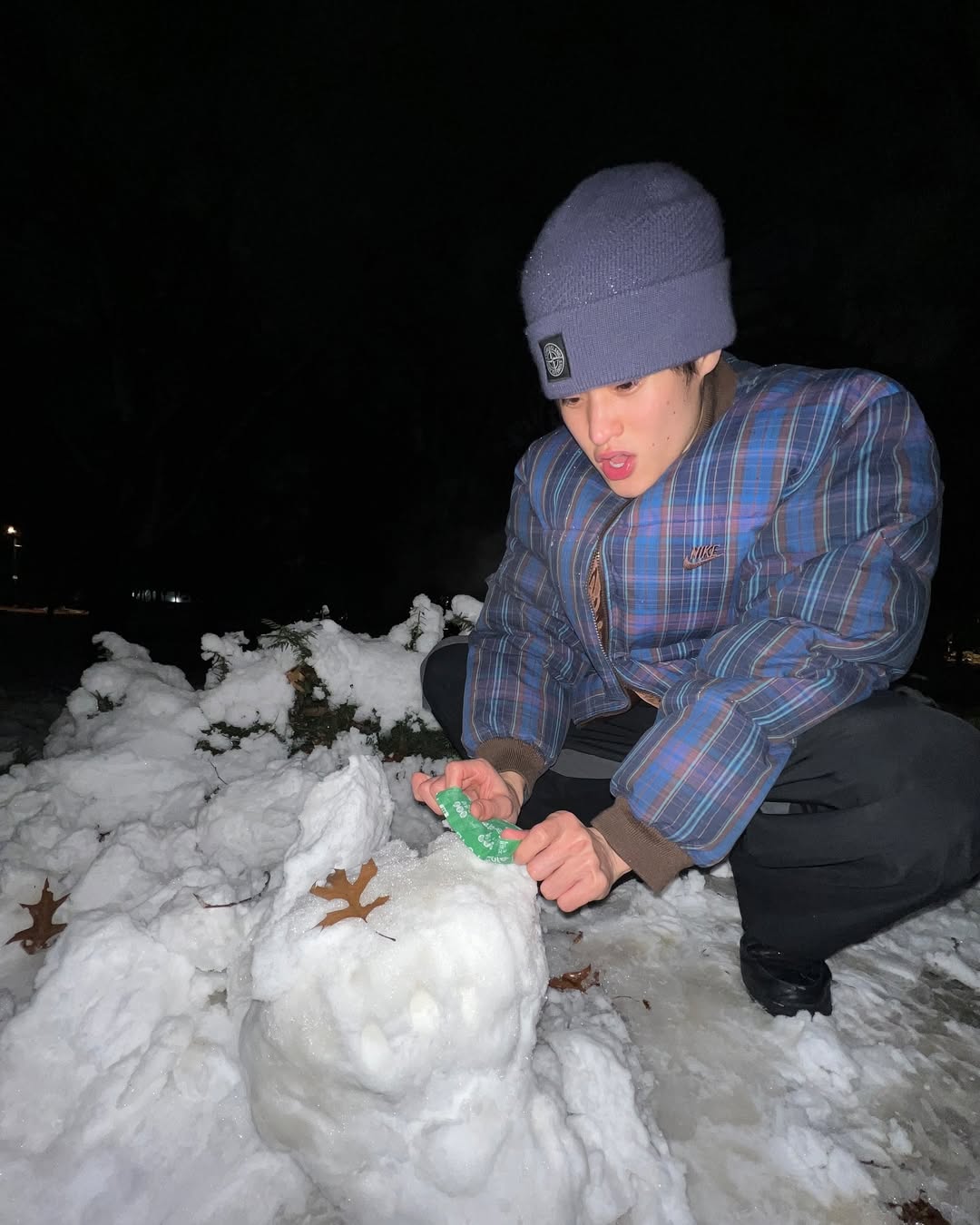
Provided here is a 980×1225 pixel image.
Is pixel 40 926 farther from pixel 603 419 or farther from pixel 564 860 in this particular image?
pixel 603 419

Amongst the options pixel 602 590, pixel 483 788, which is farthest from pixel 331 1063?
pixel 602 590

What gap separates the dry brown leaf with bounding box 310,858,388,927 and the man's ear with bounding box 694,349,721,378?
138 cm

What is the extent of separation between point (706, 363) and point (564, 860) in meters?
1.23

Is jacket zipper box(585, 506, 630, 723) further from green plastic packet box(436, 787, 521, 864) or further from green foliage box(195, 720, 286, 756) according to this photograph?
green foliage box(195, 720, 286, 756)

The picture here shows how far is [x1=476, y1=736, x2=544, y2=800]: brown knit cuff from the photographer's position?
1.88 meters

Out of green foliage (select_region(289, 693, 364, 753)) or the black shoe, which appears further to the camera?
green foliage (select_region(289, 693, 364, 753))

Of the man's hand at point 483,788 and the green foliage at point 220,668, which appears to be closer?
the man's hand at point 483,788

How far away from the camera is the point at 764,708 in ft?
4.82

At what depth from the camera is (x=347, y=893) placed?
135cm

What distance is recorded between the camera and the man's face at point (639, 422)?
158 cm

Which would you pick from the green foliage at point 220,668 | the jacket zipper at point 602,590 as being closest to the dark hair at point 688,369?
the jacket zipper at point 602,590

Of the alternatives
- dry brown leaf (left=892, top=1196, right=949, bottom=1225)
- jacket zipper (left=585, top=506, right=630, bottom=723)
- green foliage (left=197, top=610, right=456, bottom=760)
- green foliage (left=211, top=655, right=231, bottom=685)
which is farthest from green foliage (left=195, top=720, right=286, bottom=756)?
dry brown leaf (left=892, top=1196, right=949, bottom=1225)

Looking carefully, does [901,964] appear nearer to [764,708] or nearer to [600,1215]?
[764,708]

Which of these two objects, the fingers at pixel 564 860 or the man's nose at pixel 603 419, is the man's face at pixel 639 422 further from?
the fingers at pixel 564 860
